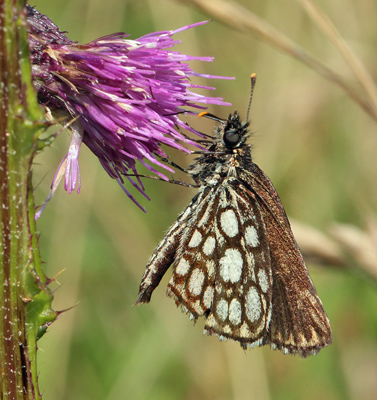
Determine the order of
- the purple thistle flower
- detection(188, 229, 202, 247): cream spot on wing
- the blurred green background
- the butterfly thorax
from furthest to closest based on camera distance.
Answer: the blurred green background, the butterfly thorax, detection(188, 229, 202, 247): cream spot on wing, the purple thistle flower

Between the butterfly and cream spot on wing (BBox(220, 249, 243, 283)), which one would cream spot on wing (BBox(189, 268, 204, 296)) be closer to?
the butterfly

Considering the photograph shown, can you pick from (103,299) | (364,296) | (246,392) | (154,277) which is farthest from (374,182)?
(154,277)

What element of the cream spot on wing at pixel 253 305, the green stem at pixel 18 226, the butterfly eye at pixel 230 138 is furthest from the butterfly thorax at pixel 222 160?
the green stem at pixel 18 226

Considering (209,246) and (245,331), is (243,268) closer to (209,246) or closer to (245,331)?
(209,246)

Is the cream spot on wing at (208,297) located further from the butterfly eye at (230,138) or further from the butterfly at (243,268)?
the butterfly eye at (230,138)

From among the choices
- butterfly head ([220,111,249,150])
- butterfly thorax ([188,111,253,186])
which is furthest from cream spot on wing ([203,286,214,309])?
butterfly head ([220,111,249,150])

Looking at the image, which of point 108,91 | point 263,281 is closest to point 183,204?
point 263,281

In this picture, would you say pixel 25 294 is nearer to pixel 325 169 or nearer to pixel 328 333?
pixel 328 333
